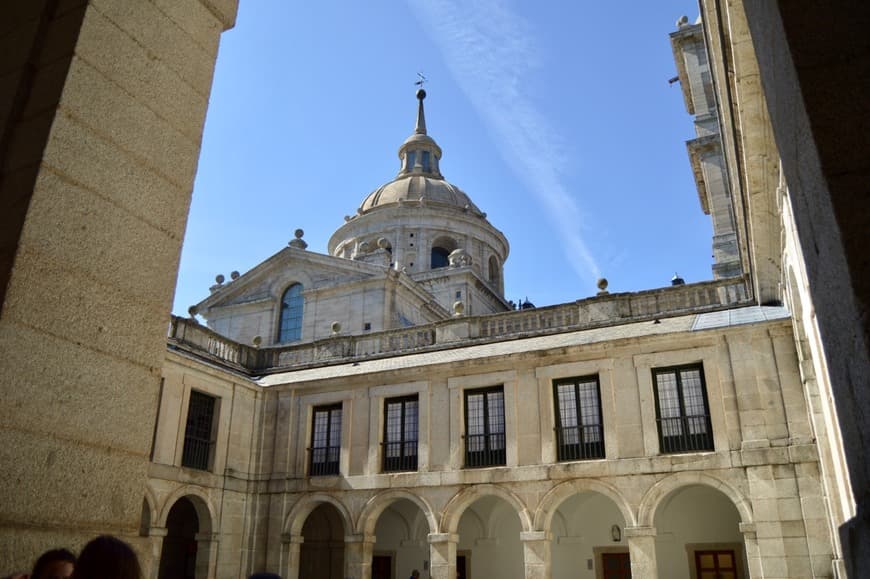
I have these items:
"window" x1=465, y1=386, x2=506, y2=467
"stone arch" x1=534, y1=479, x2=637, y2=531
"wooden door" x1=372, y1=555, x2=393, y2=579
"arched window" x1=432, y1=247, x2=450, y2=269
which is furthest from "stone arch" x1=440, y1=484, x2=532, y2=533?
"arched window" x1=432, y1=247, x2=450, y2=269

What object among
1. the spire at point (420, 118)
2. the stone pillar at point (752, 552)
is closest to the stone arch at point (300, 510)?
the stone pillar at point (752, 552)

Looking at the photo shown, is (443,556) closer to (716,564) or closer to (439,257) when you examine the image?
(716,564)

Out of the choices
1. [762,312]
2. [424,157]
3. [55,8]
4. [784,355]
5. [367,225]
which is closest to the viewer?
[55,8]

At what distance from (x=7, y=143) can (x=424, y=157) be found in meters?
50.4

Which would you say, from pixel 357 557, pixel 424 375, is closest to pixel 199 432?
pixel 357 557

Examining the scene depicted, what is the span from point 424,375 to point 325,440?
3613 mm

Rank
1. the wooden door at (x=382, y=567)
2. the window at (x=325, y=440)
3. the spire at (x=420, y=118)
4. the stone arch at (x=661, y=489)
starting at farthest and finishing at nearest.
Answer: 1. the spire at (x=420, y=118)
2. the wooden door at (x=382, y=567)
3. the window at (x=325, y=440)
4. the stone arch at (x=661, y=489)

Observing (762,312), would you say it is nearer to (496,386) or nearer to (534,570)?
(496,386)

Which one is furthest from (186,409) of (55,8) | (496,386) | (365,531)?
(55,8)

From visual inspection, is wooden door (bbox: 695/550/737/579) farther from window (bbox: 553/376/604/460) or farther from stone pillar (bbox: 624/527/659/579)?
window (bbox: 553/376/604/460)

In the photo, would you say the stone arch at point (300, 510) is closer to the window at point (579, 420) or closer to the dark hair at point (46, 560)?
the window at point (579, 420)

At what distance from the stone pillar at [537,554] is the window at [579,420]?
6.33 feet

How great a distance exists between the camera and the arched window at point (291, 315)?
1227 inches

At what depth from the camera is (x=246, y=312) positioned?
106 feet
